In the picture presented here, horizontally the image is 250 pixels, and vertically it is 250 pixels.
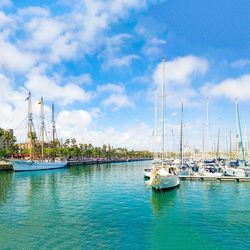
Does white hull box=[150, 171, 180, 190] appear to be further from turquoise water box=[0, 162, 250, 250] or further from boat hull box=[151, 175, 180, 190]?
turquoise water box=[0, 162, 250, 250]

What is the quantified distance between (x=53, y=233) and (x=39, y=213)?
882 centimetres

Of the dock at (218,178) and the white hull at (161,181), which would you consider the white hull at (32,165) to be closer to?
the dock at (218,178)

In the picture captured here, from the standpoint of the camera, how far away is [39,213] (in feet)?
104

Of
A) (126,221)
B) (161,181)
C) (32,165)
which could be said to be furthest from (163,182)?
(32,165)

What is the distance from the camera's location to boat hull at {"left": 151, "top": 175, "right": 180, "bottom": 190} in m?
43.3

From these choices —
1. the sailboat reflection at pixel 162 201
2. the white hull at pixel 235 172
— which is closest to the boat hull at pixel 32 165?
the sailboat reflection at pixel 162 201

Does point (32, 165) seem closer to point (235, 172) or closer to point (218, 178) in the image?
point (218, 178)

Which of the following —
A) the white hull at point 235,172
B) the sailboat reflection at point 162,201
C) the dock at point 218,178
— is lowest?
the sailboat reflection at point 162,201

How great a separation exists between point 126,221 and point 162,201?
39.5 feet

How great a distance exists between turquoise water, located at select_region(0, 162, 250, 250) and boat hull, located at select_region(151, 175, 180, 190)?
124 cm

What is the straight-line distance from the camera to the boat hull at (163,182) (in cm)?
4328

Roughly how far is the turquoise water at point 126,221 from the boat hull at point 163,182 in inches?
48.9

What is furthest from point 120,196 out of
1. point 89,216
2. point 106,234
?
point 106,234

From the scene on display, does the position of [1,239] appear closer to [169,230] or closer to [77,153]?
[169,230]
